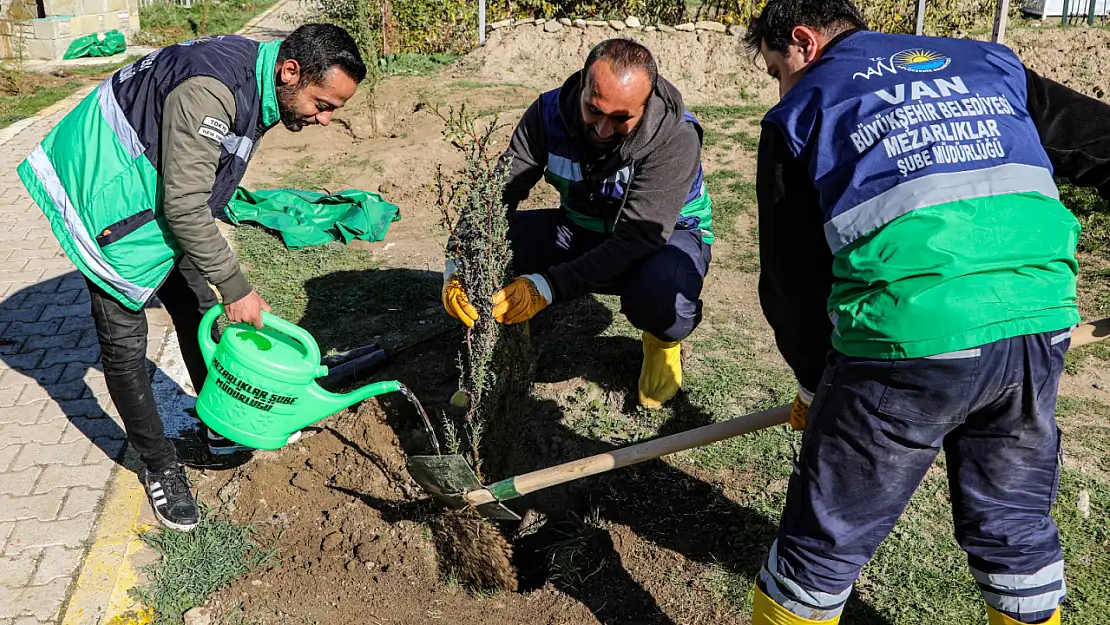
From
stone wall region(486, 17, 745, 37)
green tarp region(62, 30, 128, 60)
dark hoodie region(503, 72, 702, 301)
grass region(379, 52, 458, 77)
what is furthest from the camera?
green tarp region(62, 30, 128, 60)

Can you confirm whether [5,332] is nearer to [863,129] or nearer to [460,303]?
[460,303]

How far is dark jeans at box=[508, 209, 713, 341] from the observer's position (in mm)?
3738

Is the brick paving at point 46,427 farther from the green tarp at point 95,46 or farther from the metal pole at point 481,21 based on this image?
the green tarp at point 95,46

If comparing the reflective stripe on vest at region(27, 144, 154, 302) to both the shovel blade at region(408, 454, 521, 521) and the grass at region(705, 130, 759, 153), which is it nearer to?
the shovel blade at region(408, 454, 521, 521)

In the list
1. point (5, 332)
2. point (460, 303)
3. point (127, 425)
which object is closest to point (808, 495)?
point (460, 303)

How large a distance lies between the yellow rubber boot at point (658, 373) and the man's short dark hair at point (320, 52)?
5.83ft

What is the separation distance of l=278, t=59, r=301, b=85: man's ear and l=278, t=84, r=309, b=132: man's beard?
0.09 ft

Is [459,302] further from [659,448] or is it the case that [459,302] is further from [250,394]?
[659,448]

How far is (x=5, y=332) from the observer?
4.98 m

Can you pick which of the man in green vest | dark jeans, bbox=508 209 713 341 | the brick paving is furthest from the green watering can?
dark jeans, bbox=508 209 713 341

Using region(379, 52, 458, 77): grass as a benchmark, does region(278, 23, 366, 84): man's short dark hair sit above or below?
above

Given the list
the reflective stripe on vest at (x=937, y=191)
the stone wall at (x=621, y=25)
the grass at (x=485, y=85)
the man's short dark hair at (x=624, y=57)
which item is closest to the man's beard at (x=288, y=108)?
the man's short dark hair at (x=624, y=57)

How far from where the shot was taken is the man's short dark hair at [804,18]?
7.71 ft

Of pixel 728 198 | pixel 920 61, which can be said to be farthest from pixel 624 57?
pixel 728 198
